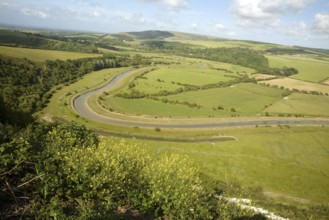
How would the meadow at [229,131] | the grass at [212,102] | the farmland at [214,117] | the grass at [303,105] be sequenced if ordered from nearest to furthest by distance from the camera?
the meadow at [229,131] < the farmland at [214,117] < the grass at [212,102] < the grass at [303,105]

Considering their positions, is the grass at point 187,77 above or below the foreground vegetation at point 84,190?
below

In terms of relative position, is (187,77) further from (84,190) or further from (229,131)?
(84,190)

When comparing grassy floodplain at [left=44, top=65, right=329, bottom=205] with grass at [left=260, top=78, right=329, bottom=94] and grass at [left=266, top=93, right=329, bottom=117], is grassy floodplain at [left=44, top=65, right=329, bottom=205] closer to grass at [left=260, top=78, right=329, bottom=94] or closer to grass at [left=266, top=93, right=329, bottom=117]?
grass at [left=266, top=93, right=329, bottom=117]

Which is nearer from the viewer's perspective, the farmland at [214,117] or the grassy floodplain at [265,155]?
the grassy floodplain at [265,155]

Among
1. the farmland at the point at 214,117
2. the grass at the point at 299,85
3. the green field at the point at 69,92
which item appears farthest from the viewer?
the grass at the point at 299,85

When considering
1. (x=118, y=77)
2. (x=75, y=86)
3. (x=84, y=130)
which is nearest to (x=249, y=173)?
(x=84, y=130)

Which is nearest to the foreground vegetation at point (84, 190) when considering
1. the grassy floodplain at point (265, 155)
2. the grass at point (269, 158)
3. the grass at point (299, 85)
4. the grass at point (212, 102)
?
the grass at point (269, 158)

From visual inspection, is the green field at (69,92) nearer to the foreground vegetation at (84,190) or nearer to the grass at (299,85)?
the foreground vegetation at (84,190)
